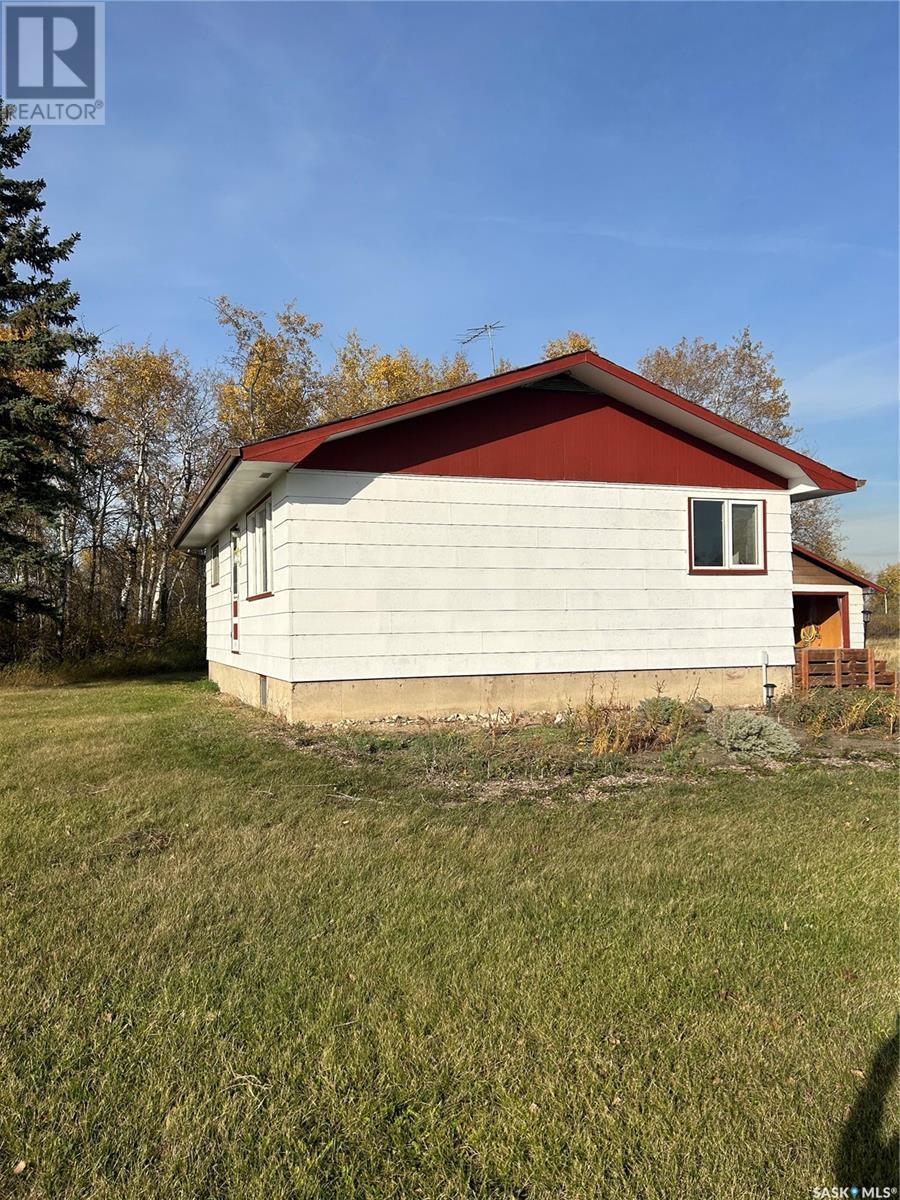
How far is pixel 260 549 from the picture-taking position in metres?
11.5

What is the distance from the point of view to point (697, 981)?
305 centimetres

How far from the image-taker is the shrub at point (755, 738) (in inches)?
314

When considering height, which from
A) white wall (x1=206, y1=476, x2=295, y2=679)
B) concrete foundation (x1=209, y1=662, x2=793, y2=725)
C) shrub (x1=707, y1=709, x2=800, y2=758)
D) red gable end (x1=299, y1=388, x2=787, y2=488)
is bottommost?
shrub (x1=707, y1=709, x2=800, y2=758)

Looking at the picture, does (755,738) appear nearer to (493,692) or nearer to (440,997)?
(493,692)

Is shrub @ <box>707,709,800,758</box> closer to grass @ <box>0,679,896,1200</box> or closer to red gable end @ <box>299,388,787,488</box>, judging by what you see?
grass @ <box>0,679,896,1200</box>

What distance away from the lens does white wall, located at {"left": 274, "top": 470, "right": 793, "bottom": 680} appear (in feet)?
31.4

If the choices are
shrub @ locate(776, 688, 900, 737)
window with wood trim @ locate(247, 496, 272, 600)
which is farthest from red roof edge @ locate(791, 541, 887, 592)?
window with wood trim @ locate(247, 496, 272, 600)

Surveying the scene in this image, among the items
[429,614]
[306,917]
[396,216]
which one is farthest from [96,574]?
[306,917]

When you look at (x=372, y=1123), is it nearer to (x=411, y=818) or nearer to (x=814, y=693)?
(x=411, y=818)

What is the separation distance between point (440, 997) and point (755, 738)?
20.6 ft

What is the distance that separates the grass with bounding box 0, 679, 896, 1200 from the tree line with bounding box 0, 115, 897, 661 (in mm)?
12785

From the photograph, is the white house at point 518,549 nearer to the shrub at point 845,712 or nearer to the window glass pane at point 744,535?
the window glass pane at point 744,535

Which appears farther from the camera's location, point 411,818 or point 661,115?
point 661,115

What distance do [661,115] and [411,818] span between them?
387 inches
